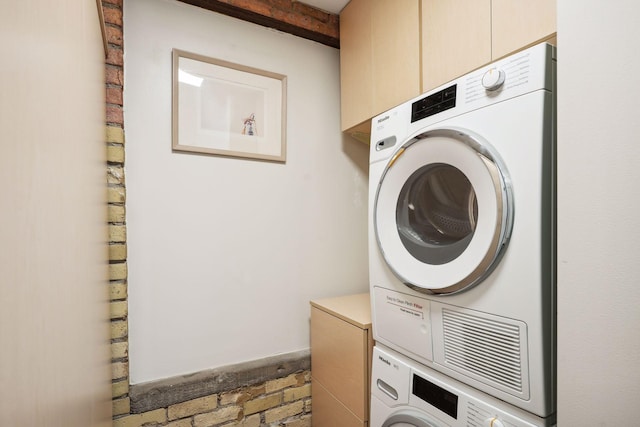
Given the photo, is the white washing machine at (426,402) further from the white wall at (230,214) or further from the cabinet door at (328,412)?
the white wall at (230,214)

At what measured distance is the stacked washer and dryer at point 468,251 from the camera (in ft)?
2.62

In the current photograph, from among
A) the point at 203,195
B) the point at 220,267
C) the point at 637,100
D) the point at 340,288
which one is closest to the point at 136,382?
the point at 220,267

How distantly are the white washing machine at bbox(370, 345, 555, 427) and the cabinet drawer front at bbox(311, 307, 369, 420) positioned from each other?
0.07 meters

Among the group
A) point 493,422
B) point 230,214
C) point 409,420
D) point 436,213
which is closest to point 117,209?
point 230,214

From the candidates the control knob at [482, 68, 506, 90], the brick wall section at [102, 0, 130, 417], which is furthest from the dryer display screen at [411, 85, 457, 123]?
the brick wall section at [102, 0, 130, 417]

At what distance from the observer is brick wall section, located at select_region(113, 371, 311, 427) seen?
1445mm

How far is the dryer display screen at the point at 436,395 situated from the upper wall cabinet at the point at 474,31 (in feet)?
3.56

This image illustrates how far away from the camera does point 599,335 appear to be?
0.57 meters

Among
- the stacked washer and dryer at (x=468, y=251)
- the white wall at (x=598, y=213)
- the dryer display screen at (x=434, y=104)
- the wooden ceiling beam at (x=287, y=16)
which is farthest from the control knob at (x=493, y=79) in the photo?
the wooden ceiling beam at (x=287, y=16)

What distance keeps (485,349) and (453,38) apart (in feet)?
3.48

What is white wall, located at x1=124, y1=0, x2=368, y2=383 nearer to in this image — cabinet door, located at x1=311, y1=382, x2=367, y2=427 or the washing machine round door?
cabinet door, located at x1=311, y1=382, x2=367, y2=427

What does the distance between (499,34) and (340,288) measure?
56.9 inches

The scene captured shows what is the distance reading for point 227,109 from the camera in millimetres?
1588

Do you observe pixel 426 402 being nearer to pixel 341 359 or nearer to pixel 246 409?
pixel 341 359
